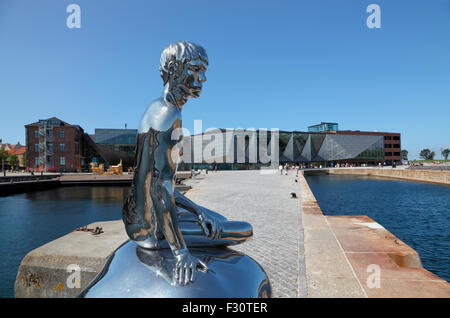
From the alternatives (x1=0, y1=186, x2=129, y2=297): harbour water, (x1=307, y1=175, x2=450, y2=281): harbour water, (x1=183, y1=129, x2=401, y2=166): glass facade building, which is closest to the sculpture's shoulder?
(x1=0, y1=186, x2=129, y2=297): harbour water

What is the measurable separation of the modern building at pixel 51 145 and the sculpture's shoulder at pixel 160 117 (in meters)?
64.3

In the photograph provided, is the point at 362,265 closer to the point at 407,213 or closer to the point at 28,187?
the point at 407,213

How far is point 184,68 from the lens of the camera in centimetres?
228

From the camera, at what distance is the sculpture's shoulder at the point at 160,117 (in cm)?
207

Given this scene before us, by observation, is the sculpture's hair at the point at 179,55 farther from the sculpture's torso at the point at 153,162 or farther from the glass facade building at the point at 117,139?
the glass facade building at the point at 117,139

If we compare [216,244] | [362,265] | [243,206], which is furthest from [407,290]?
[243,206]

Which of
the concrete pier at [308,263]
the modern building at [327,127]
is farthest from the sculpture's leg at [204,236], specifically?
the modern building at [327,127]

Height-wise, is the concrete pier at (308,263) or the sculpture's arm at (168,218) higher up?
the sculpture's arm at (168,218)

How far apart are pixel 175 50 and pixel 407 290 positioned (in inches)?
183

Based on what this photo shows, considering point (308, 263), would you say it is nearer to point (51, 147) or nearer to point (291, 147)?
point (51, 147)

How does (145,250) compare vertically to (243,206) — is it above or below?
above

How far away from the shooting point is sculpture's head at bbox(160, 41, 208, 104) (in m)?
2.26

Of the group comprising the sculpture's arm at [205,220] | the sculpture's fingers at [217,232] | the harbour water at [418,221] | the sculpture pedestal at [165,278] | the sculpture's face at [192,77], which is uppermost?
the sculpture's face at [192,77]
